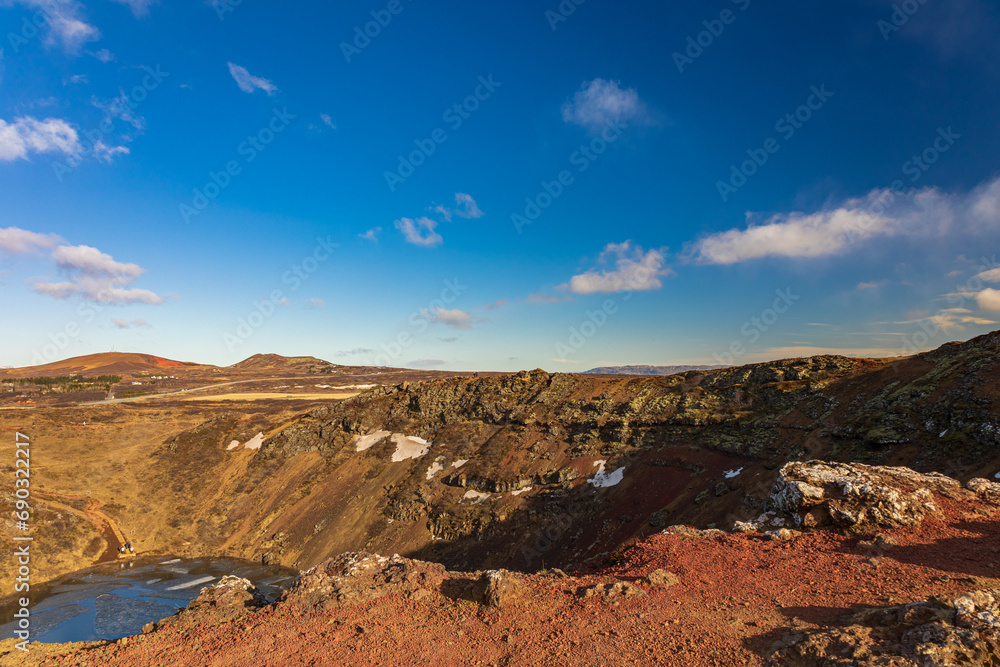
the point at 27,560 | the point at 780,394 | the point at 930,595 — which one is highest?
the point at 780,394

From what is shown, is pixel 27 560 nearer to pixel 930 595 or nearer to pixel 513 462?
pixel 513 462

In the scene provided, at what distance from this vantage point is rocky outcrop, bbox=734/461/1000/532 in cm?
1509

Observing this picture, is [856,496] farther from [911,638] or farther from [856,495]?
[911,638]

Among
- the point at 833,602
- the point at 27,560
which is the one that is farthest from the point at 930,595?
the point at 27,560

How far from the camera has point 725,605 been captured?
1194 cm

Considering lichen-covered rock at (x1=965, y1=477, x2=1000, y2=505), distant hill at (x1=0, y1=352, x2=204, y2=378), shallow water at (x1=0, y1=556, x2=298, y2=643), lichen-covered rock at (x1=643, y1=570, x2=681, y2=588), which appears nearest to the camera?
lichen-covered rock at (x1=643, y1=570, x2=681, y2=588)

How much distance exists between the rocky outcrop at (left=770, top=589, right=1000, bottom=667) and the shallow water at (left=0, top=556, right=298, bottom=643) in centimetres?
3667

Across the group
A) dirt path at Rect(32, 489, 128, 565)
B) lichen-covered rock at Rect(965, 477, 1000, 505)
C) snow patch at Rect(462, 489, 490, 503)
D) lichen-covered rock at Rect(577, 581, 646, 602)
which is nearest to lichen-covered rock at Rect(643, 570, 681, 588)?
lichen-covered rock at Rect(577, 581, 646, 602)

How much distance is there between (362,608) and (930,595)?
16942 mm

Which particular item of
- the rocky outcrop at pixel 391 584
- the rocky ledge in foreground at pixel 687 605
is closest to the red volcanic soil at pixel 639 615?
the rocky ledge in foreground at pixel 687 605

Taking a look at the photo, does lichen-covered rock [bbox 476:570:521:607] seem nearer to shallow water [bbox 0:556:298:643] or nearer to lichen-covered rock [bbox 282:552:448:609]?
lichen-covered rock [bbox 282:552:448:609]

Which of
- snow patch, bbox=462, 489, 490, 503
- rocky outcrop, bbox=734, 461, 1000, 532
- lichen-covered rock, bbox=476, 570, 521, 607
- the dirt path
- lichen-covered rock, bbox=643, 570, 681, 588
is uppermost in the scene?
rocky outcrop, bbox=734, 461, 1000, 532

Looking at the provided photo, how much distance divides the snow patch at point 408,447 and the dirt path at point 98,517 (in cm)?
2970

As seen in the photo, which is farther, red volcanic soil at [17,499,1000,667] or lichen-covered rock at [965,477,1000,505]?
lichen-covered rock at [965,477,1000,505]
